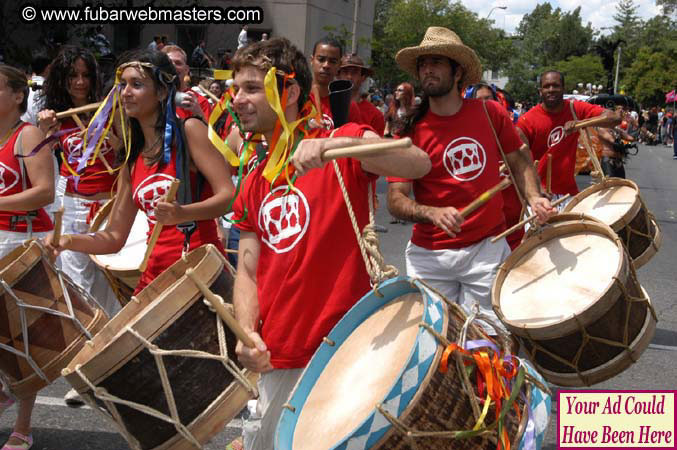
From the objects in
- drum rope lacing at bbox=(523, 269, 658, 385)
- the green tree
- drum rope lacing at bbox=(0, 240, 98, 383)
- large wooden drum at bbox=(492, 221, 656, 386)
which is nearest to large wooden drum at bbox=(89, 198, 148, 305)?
drum rope lacing at bbox=(0, 240, 98, 383)

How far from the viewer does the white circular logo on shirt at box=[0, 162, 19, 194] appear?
14.3 feet

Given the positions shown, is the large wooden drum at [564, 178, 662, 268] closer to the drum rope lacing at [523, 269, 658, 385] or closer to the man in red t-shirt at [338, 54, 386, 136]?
the drum rope lacing at [523, 269, 658, 385]

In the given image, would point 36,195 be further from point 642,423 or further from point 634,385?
point 634,385

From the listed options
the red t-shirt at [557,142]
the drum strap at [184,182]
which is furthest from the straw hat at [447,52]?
the red t-shirt at [557,142]

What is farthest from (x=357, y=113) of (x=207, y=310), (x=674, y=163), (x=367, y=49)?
(x=367, y=49)

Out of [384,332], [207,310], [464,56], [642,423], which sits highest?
[464,56]

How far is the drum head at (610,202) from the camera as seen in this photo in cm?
546

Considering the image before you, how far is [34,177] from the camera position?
4.34 metres

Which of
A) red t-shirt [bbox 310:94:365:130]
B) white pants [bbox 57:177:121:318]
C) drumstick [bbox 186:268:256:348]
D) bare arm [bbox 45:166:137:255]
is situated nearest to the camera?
drumstick [bbox 186:268:256:348]

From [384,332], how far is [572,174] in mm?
4573

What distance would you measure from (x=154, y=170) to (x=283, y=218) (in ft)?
3.74

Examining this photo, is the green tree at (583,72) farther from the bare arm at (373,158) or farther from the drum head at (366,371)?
the drum head at (366,371)

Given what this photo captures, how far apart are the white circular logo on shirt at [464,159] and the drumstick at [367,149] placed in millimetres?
1974

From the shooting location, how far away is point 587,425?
10.4 feet
